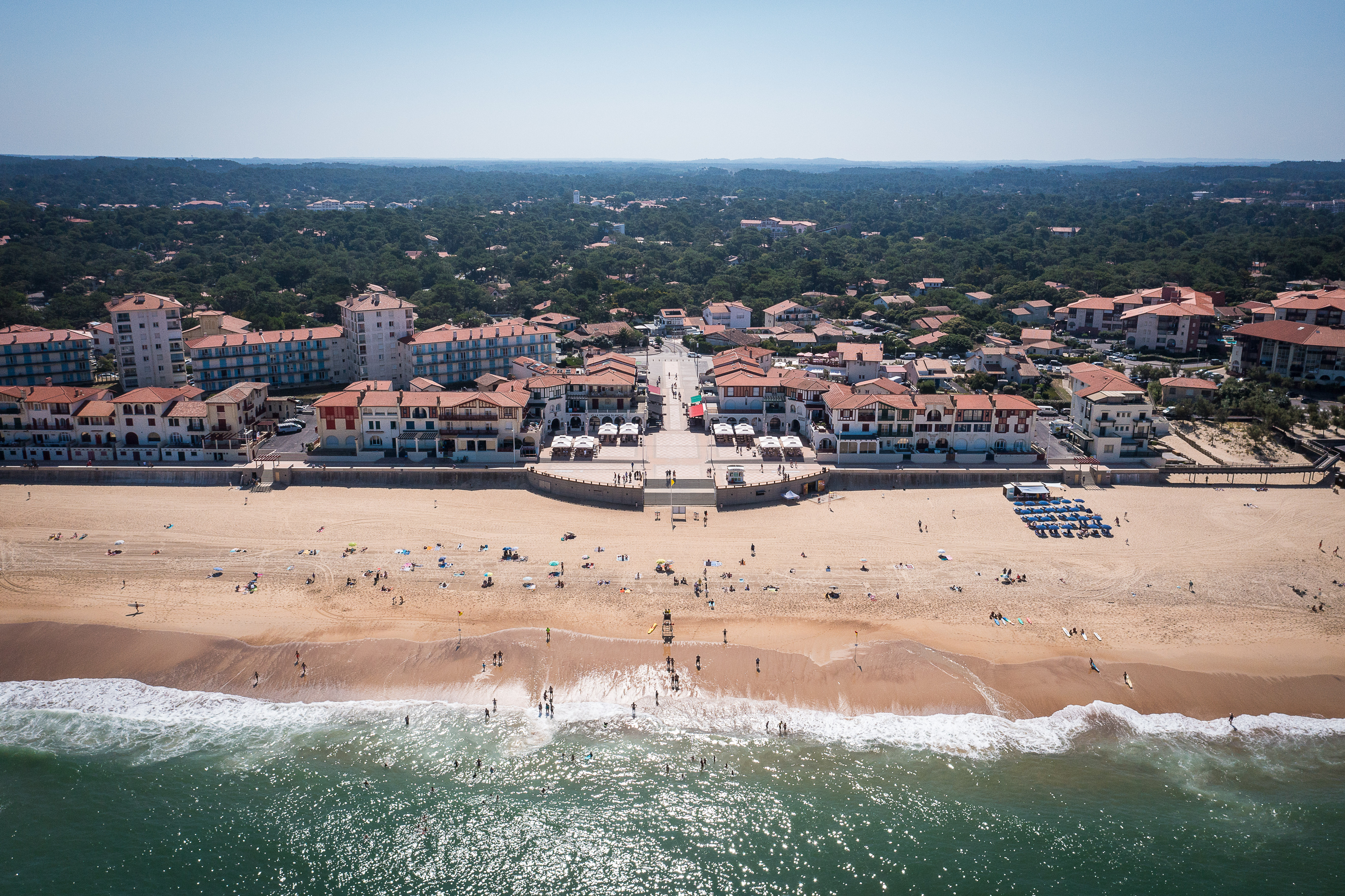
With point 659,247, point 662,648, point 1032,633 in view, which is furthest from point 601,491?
point 659,247

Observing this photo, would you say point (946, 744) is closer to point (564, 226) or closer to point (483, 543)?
point (483, 543)

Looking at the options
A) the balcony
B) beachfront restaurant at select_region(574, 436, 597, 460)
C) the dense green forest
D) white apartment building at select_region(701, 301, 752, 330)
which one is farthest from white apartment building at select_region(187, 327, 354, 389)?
white apartment building at select_region(701, 301, 752, 330)

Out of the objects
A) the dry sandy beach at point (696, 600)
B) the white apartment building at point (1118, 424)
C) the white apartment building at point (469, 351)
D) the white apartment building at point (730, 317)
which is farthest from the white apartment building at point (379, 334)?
the white apartment building at point (1118, 424)

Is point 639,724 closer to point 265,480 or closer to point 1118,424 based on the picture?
point 265,480

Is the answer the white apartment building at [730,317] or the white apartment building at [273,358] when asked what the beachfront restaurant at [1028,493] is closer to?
the white apartment building at [730,317]

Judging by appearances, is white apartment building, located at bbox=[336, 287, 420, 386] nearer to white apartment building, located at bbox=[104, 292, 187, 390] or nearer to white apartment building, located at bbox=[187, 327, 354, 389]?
white apartment building, located at bbox=[187, 327, 354, 389]

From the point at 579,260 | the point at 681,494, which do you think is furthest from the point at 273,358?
the point at 579,260

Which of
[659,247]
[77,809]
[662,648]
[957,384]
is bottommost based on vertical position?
[77,809]
